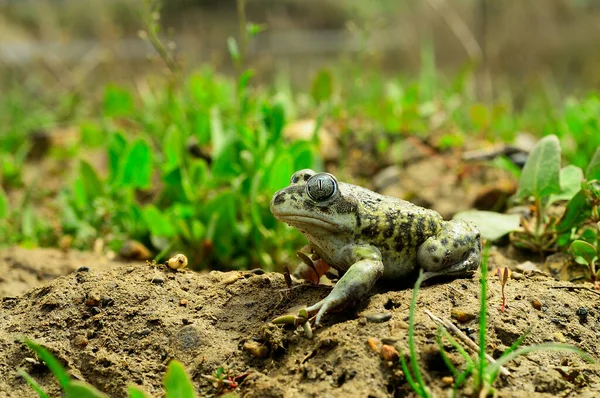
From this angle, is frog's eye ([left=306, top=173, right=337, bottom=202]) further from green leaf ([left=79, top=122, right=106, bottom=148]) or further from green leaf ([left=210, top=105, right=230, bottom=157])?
green leaf ([left=79, top=122, right=106, bottom=148])

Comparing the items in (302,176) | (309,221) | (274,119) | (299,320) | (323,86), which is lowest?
(299,320)

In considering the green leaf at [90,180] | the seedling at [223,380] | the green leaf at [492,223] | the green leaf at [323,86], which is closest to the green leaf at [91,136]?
the green leaf at [90,180]

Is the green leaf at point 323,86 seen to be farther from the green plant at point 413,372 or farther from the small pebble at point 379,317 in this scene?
the green plant at point 413,372

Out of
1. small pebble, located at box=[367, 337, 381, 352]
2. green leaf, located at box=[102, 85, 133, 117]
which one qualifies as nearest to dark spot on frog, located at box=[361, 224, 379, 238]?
small pebble, located at box=[367, 337, 381, 352]

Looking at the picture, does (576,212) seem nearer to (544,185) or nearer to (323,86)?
(544,185)

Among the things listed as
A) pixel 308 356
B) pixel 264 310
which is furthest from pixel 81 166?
pixel 308 356

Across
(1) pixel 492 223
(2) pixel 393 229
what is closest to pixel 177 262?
(2) pixel 393 229
